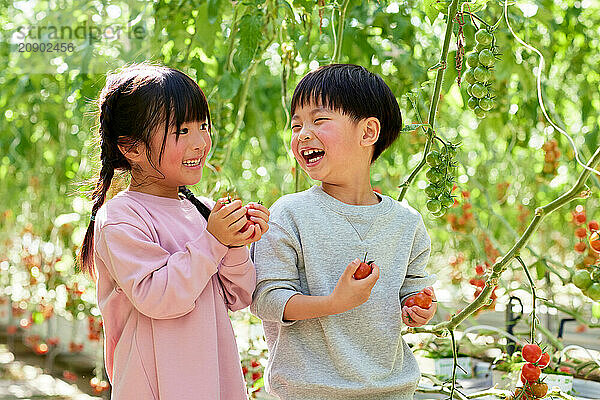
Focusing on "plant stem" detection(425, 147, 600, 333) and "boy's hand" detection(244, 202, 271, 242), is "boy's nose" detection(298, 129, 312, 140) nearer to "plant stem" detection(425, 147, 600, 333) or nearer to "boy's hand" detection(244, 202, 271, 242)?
"boy's hand" detection(244, 202, 271, 242)

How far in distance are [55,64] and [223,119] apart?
110 centimetres

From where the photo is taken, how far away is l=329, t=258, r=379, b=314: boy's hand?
3.01ft

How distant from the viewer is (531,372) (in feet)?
3.62

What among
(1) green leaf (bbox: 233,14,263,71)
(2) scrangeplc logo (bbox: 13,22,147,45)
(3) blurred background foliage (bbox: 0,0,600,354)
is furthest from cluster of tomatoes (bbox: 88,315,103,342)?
(1) green leaf (bbox: 233,14,263,71)

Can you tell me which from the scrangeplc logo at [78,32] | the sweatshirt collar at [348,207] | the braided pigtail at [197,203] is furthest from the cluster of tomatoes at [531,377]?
the scrangeplc logo at [78,32]

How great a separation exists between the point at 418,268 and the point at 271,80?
1.75 metres

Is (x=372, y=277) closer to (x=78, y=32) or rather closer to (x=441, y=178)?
(x=441, y=178)

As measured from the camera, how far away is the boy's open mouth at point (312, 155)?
104cm

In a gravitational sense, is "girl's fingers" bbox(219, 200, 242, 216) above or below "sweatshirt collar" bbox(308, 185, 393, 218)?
above

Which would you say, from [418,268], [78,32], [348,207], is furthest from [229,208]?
[78,32]

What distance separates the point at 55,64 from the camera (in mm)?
2453

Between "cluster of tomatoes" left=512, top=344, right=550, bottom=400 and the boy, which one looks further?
"cluster of tomatoes" left=512, top=344, right=550, bottom=400

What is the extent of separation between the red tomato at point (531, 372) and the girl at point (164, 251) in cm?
46

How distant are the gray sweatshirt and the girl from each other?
53 mm
